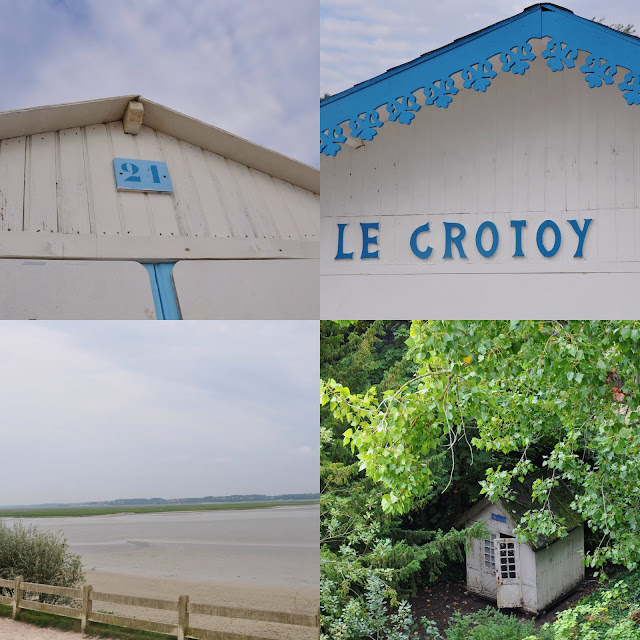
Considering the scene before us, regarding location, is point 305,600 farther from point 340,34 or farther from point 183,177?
point 340,34

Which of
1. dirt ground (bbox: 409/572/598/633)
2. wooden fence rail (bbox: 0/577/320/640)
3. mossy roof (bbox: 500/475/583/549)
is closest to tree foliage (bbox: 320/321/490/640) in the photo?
dirt ground (bbox: 409/572/598/633)

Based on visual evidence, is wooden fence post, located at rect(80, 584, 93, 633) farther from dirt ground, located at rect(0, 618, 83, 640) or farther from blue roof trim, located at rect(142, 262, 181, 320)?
blue roof trim, located at rect(142, 262, 181, 320)

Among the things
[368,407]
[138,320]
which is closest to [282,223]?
[138,320]

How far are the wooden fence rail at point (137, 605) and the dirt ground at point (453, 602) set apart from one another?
14.2ft

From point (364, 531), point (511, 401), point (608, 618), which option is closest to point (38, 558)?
point (511, 401)

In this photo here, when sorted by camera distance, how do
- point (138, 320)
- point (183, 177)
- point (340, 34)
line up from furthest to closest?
1. point (340, 34)
2. point (183, 177)
3. point (138, 320)

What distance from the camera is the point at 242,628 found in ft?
6.28

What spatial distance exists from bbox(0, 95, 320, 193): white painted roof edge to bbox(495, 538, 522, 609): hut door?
17.0 ft

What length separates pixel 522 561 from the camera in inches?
239

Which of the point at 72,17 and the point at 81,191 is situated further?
the point at 72,17

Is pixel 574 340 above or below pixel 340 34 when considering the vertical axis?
below

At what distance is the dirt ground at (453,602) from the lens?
5.89 meters

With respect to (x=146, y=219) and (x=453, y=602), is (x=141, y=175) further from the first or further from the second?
(x=453, y=602)

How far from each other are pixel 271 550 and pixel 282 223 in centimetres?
95
